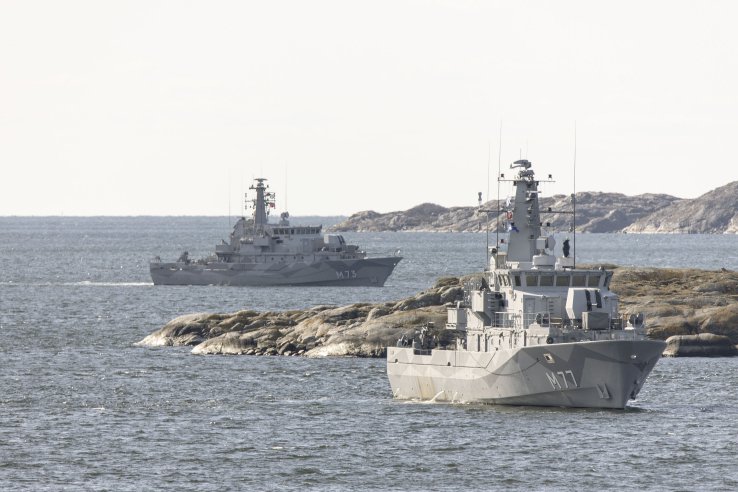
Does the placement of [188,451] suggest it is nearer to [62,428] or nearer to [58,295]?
[62,428]

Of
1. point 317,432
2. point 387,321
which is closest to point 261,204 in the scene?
point 387,321

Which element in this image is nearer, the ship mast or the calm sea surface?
the calm sea surface

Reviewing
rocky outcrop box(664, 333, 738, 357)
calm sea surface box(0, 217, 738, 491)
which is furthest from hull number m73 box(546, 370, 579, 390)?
rocky outcrop box(664, 333, 738, 357)

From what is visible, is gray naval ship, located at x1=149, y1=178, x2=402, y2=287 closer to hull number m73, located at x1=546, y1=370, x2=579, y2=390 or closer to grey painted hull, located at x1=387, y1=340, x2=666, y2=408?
grey painted hull, located at x1=387, y1=340, x2=666, y2=408

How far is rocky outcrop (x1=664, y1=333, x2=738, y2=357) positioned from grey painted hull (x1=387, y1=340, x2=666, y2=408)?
22.3 metres

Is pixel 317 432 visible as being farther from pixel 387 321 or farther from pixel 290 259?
pixel 290 259

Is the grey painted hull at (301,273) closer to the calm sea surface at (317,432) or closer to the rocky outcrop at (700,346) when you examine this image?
the calm sea surface at (317,432)

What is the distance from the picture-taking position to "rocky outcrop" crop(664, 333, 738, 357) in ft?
251

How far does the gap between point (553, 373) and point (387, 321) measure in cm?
2841

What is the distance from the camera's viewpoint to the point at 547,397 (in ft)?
177

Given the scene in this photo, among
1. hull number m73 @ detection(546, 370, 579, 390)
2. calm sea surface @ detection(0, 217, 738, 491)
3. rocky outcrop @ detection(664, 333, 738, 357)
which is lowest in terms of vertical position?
calm sea surface @ detection(0, 217, 738, 491)

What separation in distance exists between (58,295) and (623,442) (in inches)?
3895

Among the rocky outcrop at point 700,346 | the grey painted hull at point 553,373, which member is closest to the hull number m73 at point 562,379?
the grey painted hull at point 553,373

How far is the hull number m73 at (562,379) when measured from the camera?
5273 cm
